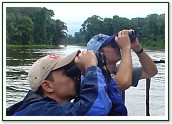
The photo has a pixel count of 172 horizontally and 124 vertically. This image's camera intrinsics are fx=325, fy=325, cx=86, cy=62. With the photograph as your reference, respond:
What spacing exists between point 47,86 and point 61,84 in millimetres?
44

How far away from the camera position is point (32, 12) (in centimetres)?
152

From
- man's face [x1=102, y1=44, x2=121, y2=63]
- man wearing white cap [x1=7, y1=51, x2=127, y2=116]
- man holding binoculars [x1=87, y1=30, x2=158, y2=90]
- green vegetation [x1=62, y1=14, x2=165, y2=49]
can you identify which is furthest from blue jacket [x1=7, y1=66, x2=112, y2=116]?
green vegetation [x1=62, y1=14, x2=165, y2=49]

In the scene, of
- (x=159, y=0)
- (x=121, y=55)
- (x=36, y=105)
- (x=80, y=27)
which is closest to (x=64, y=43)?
(x=80, y=27)

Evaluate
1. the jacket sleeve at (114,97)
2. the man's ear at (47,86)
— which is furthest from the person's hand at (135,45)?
the man's ear at (47,86)

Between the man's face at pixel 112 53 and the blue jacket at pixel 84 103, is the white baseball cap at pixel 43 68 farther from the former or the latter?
the man's face at pixel 112 53

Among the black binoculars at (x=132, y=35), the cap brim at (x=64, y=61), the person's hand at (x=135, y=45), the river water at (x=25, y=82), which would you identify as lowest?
the river water at (x=25, y=82)

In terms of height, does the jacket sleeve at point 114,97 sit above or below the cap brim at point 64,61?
below

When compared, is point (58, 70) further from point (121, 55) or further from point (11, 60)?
point (11, 60)

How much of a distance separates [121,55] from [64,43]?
1.15 ft

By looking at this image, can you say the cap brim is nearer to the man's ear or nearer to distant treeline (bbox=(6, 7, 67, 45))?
the man's ear

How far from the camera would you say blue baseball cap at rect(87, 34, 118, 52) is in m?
1.34

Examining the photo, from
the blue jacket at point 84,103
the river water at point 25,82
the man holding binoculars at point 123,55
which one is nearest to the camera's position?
the blue jacket at point 84,103

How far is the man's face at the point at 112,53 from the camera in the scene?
132 centimetres

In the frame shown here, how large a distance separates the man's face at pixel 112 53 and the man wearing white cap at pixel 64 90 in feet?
1.02
